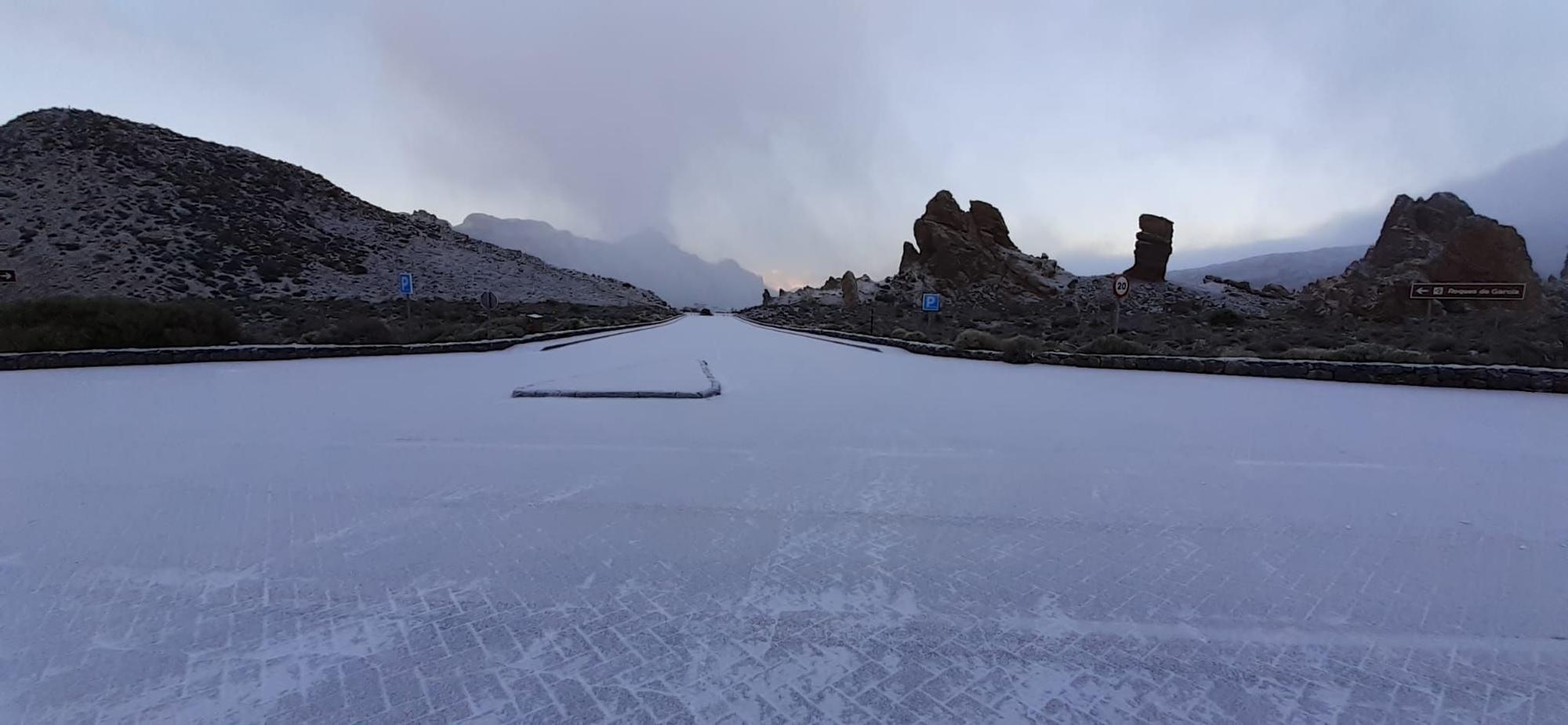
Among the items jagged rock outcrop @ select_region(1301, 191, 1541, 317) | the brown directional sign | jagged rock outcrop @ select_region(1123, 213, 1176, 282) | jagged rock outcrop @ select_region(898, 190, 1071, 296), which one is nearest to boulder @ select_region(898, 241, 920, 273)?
jagged rock outcrop @ select_region(898, 190, 1071, 296)

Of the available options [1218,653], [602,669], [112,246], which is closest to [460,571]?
[602,669]

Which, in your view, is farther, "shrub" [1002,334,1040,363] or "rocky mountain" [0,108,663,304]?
"rocky mountain" [0,108,663,304]

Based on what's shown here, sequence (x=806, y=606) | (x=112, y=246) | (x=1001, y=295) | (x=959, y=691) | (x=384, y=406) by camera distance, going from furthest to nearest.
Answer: (x=1001, y=295)
(x=112, y=246)
(x=384, y=406)
(x=806, y=606)
(x=959, y=691)

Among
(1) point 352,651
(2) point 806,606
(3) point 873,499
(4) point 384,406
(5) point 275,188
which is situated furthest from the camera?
(5) point 275,188

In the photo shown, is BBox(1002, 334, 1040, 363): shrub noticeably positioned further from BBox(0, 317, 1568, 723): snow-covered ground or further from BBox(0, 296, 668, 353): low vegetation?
BBox(0, 296, 668, 353): low vegetation

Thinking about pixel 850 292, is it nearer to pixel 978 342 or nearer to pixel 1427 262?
pixel 1427 262

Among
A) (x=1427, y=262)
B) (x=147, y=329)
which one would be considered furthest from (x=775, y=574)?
(x=1427, y=262)

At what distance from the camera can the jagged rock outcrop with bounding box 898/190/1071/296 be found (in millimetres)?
70062

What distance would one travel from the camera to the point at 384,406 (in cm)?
672

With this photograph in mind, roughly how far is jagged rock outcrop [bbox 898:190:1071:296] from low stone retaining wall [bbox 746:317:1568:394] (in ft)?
195

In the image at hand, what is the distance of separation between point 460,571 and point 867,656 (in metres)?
1.77

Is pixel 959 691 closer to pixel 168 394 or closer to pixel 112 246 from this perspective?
pixel 168 394

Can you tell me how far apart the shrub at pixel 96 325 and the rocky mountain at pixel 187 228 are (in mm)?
24898

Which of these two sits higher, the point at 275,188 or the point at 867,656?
the point at 275,188
